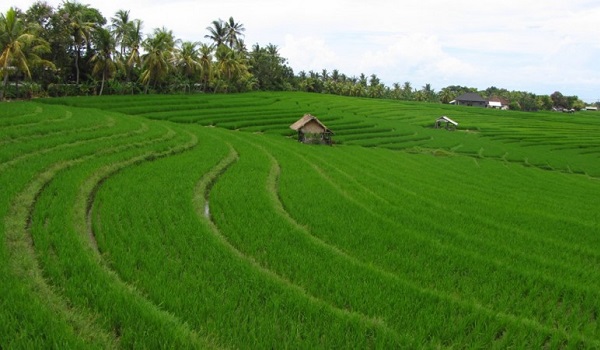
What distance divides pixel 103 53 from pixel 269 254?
36.4 metres

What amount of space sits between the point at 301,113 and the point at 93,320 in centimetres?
3243

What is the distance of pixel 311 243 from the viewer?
7188 mm

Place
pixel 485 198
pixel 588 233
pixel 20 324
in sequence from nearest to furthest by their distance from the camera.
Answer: pixel 20 324 → pixel 588 233 → pixel 485 198

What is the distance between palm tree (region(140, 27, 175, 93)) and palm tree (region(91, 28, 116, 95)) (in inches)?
105

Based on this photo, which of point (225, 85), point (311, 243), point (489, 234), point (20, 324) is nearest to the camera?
point (20, 324)

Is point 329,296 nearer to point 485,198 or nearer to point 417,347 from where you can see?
point 417,347

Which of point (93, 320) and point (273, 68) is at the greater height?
point (273, 68)

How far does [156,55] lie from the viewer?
124 feet

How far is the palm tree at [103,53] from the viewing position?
36156 millimetres

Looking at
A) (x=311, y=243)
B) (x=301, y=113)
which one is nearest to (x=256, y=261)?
(x=311, y=243)

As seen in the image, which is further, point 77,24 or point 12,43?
point 77,24

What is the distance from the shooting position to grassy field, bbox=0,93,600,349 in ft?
14.8

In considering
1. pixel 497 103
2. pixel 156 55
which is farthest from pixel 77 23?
pixel 497 103

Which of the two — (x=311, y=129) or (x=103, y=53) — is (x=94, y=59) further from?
(x=311, y=129)
